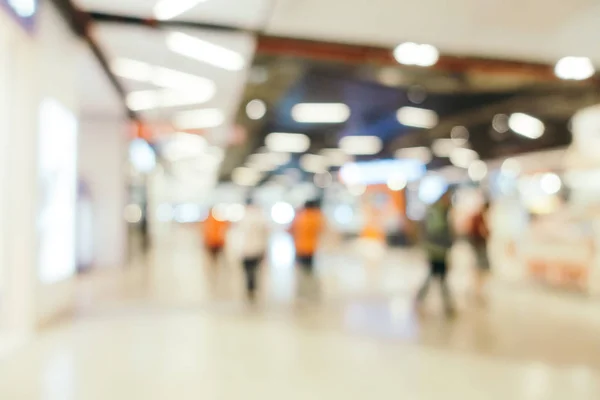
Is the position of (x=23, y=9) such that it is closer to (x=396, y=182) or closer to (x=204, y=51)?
(x=204, y=51)

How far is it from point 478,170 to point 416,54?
12.6 m

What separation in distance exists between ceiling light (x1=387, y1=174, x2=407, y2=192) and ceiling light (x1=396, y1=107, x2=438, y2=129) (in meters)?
3.94

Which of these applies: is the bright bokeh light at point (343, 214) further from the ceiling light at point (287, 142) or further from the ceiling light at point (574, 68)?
the ceiling light at point (574, 68)

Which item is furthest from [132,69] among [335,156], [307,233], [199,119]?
[335,156]

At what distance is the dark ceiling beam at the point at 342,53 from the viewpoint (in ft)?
21.0

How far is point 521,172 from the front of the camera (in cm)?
1673

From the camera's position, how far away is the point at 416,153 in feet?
67.7

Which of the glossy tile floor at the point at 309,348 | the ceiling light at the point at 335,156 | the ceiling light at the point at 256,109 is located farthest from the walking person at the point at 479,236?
the ceiling light at the point at 335,156

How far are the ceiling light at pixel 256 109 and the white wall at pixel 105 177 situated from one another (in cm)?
303

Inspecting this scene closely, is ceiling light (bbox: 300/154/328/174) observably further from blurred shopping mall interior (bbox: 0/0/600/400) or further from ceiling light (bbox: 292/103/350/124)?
blurred shopping mall interior (bbox: 0/0/600/400)

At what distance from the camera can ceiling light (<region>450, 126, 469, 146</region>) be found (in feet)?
50.9

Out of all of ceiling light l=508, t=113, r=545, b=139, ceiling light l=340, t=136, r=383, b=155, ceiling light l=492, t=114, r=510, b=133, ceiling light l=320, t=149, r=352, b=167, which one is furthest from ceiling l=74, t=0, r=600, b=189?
ceiling light l=320, t=149, r=352, b=167

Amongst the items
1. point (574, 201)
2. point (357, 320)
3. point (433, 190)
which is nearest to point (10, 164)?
point (357, 320)

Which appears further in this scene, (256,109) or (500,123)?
(500,123)
